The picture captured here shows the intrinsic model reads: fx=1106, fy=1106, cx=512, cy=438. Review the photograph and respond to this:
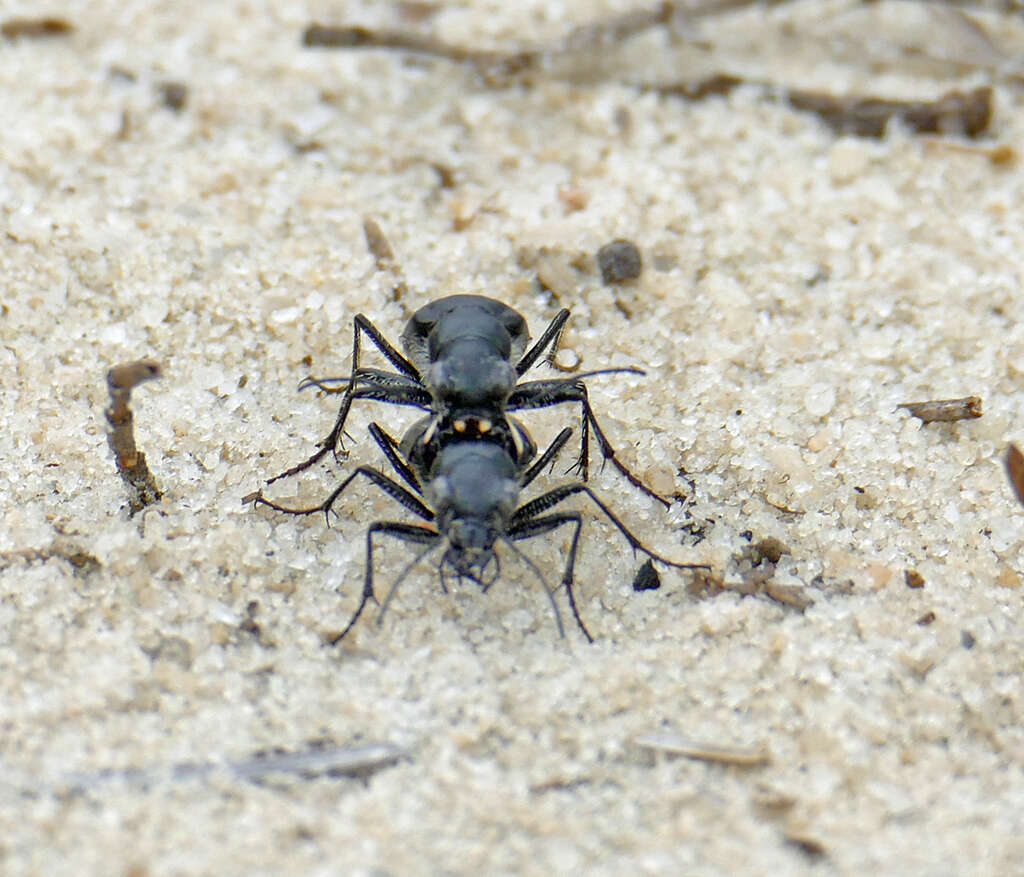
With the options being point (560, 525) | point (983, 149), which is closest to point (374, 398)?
point (560, 525)

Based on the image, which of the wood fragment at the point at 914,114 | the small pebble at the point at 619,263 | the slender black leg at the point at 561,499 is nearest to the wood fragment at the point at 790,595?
the slender black leg at the point at 561,499

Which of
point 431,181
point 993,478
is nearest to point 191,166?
point 431,181

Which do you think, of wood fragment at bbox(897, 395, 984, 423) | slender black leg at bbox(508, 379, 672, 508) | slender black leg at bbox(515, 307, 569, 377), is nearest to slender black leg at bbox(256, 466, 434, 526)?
slender black leg at bbox(508, 379, 672, 508)

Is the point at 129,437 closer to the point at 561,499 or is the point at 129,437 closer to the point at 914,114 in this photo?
the point at 561,499

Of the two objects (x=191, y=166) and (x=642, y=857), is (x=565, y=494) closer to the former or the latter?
(x=642, y=857)

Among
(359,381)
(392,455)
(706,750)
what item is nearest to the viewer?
(706,750)

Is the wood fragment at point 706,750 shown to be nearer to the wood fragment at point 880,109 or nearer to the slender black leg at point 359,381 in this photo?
the slender black leg at point 359,381
